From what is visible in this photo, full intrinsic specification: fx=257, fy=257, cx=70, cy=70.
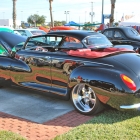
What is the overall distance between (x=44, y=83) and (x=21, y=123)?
1.23 m

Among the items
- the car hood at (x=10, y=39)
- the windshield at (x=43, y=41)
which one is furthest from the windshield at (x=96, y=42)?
the car hood at (x=10, y=39)

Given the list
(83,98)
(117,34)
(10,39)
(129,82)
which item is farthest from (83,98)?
(117,34)

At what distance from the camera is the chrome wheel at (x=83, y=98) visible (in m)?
4.75

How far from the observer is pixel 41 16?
97.1 m

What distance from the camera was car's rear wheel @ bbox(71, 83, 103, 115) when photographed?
4.62m

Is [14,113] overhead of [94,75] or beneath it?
beneath

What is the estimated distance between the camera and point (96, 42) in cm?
617

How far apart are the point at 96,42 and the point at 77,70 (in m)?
1.67

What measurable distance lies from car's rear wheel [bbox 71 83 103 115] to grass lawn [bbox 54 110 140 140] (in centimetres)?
18

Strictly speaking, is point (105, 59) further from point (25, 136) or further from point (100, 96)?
point (25, 136)

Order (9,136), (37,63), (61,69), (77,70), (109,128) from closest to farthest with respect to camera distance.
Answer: (9,136) → (109,128) → (77,70) → (61,69) → (37,63)

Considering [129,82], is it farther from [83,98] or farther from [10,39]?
[10,39]

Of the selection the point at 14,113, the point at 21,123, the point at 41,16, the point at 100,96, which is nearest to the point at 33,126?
the point at 21,123

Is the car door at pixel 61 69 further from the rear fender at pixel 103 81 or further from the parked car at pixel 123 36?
the parked car at pixel 123 36
